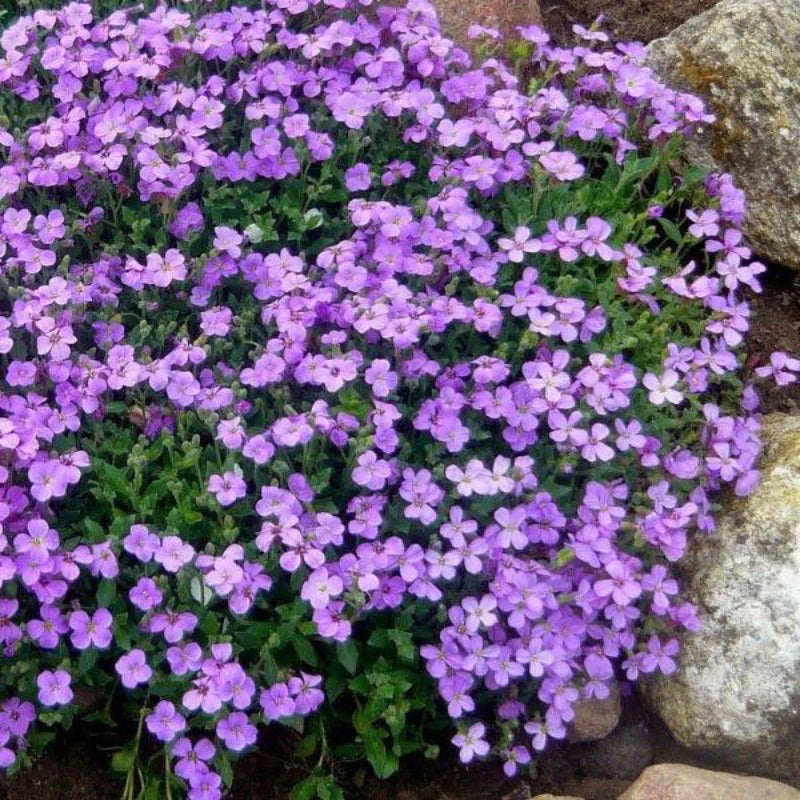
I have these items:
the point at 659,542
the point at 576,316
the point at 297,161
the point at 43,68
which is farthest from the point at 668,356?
the point at 43,68

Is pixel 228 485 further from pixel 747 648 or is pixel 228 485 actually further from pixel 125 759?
pixel 747 648

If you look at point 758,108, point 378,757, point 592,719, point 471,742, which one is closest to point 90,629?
point 378,757

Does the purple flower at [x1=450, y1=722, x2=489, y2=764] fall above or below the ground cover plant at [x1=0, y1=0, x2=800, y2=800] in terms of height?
below

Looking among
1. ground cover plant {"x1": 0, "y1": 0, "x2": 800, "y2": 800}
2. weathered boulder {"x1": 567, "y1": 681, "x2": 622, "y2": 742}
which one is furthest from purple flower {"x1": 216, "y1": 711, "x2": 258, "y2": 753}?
weathered boulder {"x1": 567, "y1": 681, "x2": 622, "y2": 742}

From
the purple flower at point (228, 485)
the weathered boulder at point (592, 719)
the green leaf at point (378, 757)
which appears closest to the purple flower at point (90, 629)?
the purple flower at point (228, 485)

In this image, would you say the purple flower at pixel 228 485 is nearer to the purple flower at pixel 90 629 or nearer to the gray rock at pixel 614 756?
the purple flower at pixel 90 629

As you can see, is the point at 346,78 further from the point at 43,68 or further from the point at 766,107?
the point at 766,107

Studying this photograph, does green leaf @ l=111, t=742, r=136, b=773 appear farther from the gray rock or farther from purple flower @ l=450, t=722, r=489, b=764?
the gray rock
